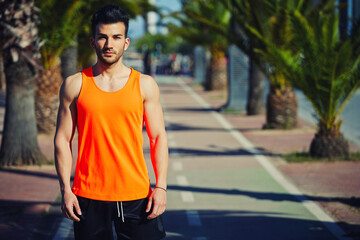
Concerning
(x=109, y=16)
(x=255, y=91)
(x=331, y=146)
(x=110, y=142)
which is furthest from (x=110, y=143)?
(x=255, y=91)

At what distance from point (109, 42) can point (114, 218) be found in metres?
0.96

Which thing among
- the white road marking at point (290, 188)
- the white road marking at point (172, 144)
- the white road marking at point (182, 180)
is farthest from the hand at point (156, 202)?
the white road marking at point (172, 144)

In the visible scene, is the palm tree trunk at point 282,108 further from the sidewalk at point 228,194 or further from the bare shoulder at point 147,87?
the bare shoulder at point 147,87

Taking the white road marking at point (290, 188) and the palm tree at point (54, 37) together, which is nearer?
the white road marking at point (290, 188)

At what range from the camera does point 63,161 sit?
337 cm

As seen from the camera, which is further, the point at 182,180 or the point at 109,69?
the point at 182,180

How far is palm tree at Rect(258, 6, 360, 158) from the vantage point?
1080cm

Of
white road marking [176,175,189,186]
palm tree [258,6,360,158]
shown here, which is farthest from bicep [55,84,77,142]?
palm tree [258,6,360,158]

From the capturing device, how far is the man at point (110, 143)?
3270 millimetres

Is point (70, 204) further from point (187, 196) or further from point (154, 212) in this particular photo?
point (187, 196)

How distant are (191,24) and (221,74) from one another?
3.75m

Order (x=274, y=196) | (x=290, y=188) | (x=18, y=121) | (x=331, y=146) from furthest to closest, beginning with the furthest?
(x=331, y=146)
(x=18, y=121)
(x=290, y=188)
(x=274, y=196)

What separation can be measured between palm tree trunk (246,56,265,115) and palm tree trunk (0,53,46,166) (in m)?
10.2

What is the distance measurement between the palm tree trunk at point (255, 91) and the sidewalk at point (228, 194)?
19.7 feet
